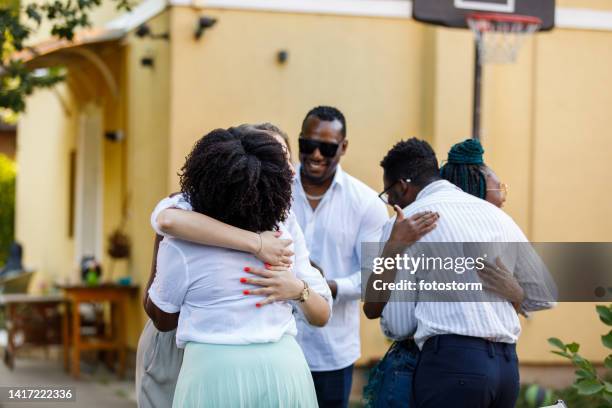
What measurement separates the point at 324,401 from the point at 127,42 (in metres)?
6.59

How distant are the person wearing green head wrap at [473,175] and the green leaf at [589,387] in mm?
1018

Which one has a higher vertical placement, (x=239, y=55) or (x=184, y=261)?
(x=239, y=55)

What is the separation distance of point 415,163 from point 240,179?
107cm

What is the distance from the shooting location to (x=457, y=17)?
766 centimetres

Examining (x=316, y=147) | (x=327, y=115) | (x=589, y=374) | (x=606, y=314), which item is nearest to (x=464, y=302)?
(x=589, y=374)

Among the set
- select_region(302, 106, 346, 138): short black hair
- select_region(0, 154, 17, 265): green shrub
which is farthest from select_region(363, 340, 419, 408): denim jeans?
select_region(0, 154, 17, 265): green shrub

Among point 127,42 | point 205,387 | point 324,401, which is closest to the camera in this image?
point 205,387

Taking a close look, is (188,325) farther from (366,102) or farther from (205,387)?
(366,102)

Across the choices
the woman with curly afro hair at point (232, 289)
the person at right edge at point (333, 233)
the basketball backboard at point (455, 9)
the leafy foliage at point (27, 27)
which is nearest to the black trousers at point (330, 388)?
the person at right edge at point (333, 233)

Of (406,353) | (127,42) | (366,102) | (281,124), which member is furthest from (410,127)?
(406,353)

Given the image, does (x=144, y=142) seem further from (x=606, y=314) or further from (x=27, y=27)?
(x=606, y=314)

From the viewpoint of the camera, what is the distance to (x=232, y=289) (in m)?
2.97

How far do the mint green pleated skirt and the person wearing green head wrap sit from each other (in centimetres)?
120

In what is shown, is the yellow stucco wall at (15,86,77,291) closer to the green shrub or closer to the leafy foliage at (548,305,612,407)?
the green shrub
